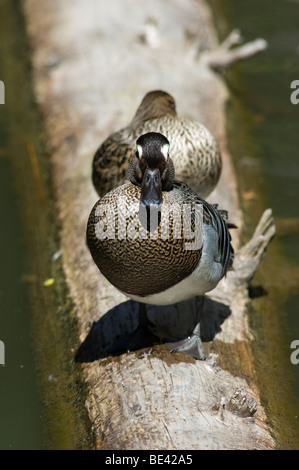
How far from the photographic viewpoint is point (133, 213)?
12.6 ft

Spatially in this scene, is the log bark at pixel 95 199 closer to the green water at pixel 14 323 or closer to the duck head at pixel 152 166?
the green water at pixel 14 323

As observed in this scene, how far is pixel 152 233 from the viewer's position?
12.6ft

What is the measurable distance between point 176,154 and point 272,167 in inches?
91.2

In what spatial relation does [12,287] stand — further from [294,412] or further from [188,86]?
[188,86]

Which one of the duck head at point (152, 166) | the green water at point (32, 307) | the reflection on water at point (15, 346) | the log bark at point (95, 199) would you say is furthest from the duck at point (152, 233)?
the reflection on water at point (15, 346)

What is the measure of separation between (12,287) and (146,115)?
5.37 feet

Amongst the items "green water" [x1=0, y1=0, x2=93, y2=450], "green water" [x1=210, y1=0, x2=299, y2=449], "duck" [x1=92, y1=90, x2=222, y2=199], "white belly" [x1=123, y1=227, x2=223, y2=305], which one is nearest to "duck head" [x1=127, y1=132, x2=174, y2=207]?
"white belly" [x1=123, y1=227, x2=223, y2=305]

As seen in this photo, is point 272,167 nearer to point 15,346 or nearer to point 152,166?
point 15,346

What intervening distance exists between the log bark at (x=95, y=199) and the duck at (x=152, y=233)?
0.52 metres

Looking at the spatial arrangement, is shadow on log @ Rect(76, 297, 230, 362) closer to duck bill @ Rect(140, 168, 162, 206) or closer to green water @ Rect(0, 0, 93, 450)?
green water @ Rect(0, 0, 93, 450)

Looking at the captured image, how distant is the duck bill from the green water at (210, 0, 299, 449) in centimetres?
143

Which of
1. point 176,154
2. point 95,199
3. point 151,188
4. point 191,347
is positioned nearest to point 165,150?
point 151,188

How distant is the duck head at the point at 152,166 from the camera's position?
12.5ft

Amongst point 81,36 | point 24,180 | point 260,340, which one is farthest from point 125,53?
point 260,340
